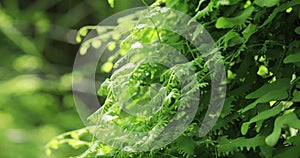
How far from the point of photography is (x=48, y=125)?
1.91 m

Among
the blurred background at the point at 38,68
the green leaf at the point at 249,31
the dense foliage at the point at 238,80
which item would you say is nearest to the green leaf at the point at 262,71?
the dense foliage at the point at 238,80

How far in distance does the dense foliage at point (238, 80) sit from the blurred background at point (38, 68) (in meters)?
0.92

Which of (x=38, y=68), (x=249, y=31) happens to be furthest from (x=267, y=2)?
(x=38, y=68)

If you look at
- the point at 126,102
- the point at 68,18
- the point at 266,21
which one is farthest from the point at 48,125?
the point at 266,21

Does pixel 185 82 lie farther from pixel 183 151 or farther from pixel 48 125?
pixel 48 125

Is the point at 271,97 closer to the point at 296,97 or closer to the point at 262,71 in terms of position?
the point at 296,97

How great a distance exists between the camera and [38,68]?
85.6 inches

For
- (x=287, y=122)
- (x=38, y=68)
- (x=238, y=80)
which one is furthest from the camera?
(x=38, y=68)

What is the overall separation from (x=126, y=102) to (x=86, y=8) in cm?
163

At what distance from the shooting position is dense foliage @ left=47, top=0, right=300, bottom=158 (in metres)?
0.67

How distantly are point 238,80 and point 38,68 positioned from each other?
1501 millimetres

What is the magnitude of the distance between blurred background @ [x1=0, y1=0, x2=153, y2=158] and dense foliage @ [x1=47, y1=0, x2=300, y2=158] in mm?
924

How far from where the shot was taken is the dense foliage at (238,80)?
0.67m

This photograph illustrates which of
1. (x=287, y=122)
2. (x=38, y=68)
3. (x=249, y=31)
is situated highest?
(x=38, y=68)
